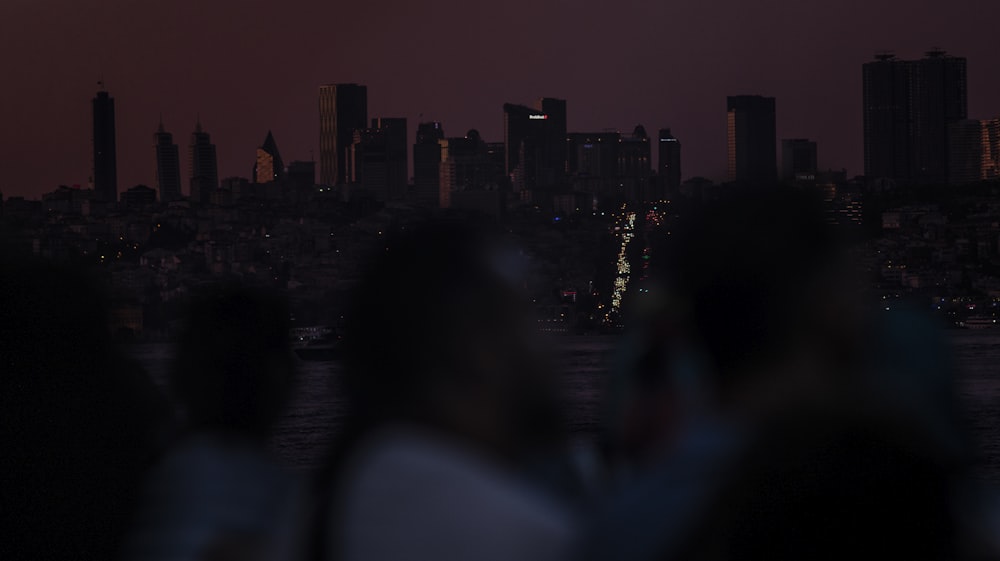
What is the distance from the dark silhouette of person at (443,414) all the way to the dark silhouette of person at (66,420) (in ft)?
2.58

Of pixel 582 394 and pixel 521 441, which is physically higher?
pixel 521 441

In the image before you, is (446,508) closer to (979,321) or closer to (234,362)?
(234,362)

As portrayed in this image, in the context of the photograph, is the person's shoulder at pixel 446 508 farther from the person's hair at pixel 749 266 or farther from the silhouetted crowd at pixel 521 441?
the person's hair at pixel 749 266

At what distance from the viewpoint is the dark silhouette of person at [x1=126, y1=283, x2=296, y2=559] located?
1821 millimetres

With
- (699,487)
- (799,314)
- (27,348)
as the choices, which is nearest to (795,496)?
(699,487)

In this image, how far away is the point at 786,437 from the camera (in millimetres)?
1091

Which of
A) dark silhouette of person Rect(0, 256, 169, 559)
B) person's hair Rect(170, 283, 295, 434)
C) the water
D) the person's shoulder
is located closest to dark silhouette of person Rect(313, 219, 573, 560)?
the person's shoulder

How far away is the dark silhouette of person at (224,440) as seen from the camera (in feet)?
5.98

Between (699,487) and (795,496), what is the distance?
0.08m

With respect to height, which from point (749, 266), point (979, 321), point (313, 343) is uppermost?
point (749, 266)

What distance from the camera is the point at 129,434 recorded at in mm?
2176

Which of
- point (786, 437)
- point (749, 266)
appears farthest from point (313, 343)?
point (786, 437)

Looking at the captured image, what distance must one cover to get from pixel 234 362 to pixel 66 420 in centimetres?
43

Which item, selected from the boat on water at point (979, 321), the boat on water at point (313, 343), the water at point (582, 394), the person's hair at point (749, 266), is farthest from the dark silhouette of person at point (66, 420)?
the boat on water at point (979, 321)
